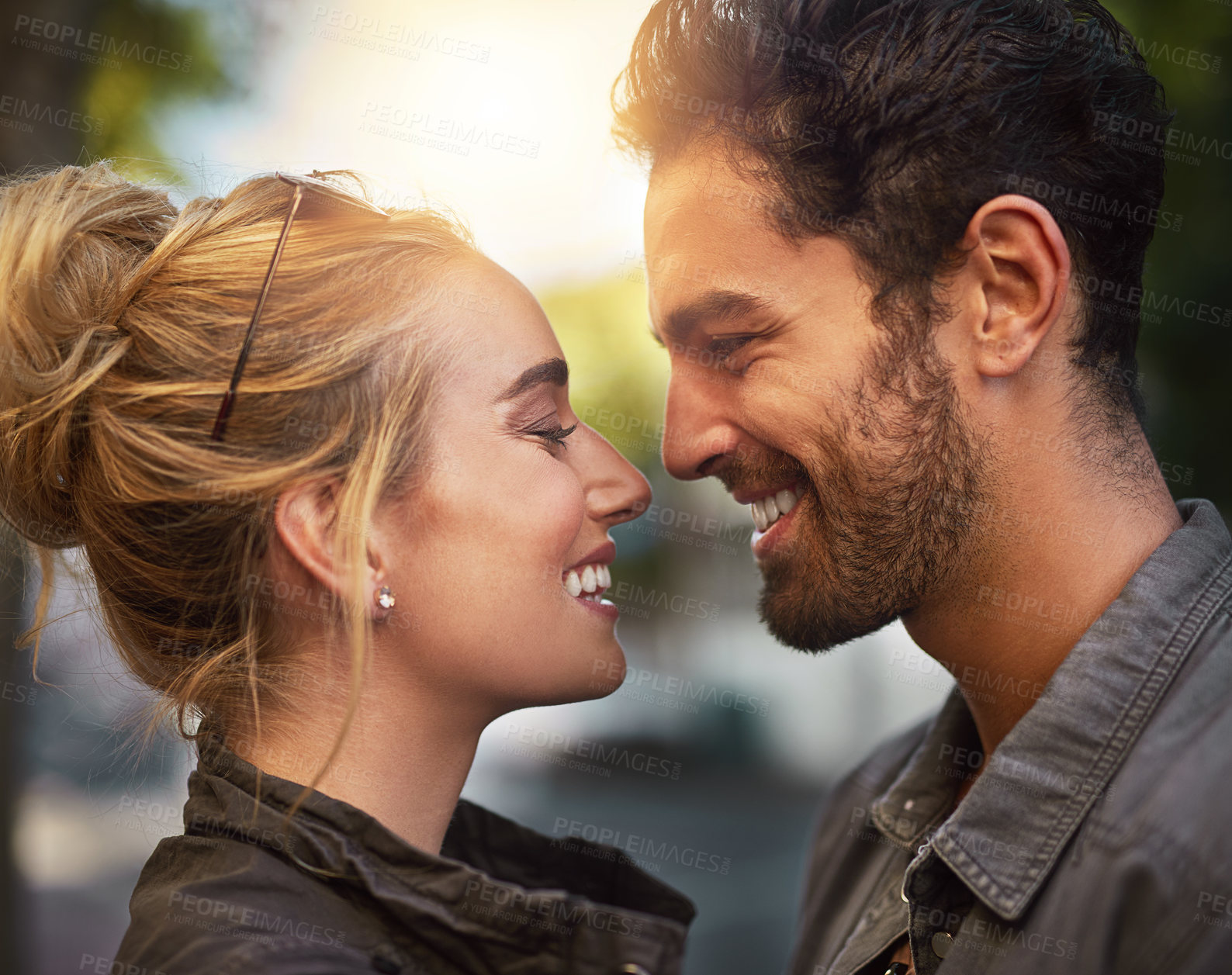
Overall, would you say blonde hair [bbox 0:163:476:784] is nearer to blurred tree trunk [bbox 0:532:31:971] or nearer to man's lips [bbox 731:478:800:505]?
man's lips [bbox 731:478:800:505]

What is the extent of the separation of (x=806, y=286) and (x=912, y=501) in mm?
583

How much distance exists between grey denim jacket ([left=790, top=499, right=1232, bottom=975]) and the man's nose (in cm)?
96

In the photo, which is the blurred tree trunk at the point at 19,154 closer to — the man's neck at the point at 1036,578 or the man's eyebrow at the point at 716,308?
the man's eyebrow at the point at 716,308

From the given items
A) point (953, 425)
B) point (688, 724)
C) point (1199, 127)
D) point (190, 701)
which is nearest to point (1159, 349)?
point (1199, 127)

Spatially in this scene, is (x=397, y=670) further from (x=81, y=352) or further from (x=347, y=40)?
(x=347, y=40)

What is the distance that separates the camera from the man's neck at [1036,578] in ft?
6.68

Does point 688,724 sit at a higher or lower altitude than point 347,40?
lower

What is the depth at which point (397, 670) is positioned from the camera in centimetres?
197

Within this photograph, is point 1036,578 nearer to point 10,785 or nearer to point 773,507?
point 773,507

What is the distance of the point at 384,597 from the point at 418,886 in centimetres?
58

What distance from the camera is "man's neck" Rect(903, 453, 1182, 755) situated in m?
2.04

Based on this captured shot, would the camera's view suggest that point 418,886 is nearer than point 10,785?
Yes

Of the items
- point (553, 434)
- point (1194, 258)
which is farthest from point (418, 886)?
point (1194, 258)

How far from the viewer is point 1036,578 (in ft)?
6.86
